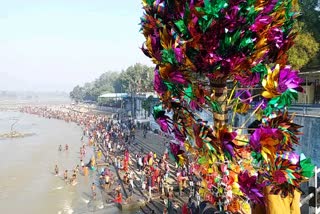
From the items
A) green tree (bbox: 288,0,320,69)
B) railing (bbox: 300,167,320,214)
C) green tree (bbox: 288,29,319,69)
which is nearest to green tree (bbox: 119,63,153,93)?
green tree (bbox: 288,0,320,69)

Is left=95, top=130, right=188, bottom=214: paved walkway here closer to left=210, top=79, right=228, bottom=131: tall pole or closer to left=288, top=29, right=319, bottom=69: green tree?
left=210, top=79, right=228, bottom=131: tall pole

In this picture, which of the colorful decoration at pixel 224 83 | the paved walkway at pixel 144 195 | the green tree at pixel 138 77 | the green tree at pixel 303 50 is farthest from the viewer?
the green tree at pixel 138 77

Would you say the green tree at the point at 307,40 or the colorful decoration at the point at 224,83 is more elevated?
the green tree at the point at 307,40

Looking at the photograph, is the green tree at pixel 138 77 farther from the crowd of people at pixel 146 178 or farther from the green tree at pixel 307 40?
the green tree at pixel 307 40

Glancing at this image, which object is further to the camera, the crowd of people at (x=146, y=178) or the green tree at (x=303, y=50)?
the green tree at (x=303, y=50)

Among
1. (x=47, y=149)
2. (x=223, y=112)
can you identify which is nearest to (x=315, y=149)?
(x=223, y=112)

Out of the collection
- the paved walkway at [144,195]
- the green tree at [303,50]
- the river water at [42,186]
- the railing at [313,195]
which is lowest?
the river water at [42,186]

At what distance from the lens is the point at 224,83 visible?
4801mm

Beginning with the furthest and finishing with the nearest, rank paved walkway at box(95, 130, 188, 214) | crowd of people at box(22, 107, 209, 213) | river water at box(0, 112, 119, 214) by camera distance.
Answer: river water at box(0, 112, 119, 214), crowd of people at box(22, 107, 209, 213), paved walkway at box(95, 130, 188, 214)

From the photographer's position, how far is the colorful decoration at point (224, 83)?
13.0ft

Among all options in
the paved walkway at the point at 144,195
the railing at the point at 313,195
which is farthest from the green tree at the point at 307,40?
the railing at the point at 313,195

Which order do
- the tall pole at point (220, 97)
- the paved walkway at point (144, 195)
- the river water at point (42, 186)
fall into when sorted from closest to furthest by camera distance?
the tall pole at point (220, 97) < the paved walkway at point (144, 195) < the river water at point (42, 186)

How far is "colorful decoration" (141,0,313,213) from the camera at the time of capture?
398 cm

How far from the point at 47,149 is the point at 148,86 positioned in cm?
3270
